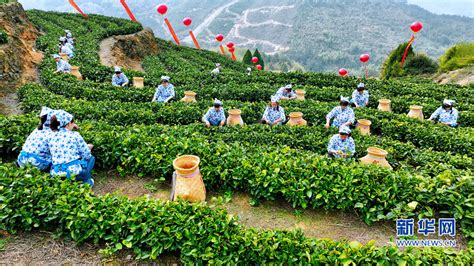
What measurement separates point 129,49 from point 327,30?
408ft

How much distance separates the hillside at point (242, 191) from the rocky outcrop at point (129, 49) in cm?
971

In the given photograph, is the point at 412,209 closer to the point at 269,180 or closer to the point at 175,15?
the point at 269,180

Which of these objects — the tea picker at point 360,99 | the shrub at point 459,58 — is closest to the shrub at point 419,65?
the shrub at point 459,58

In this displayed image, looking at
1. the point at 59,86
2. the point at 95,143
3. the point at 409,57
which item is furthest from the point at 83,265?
the point at 409,57

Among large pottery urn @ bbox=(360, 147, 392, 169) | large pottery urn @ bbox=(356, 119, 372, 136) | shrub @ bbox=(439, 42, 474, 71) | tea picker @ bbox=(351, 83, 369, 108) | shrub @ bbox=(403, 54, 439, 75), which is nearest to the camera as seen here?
large pottery urn @ bbox=(360, 147, 392, 169)

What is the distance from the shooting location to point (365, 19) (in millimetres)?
150375

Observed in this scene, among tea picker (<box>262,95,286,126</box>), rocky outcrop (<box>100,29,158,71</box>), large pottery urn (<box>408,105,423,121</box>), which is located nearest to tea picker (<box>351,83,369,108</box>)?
large pottery urn (<box>408,105,423,121</box>)

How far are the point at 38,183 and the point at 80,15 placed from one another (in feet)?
92.2

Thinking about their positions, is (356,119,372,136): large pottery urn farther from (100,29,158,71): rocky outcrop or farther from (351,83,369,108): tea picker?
(100,29,158,71): rocky outcrop

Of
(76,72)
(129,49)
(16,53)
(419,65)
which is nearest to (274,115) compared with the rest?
(76,72)

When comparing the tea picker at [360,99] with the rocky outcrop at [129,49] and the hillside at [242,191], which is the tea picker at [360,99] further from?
the rocky outcrop at [129,49]

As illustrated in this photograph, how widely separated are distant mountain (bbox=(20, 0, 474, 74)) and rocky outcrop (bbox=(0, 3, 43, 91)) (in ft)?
254

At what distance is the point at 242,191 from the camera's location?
5984 mm

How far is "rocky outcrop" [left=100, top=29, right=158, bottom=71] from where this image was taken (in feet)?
62.7
